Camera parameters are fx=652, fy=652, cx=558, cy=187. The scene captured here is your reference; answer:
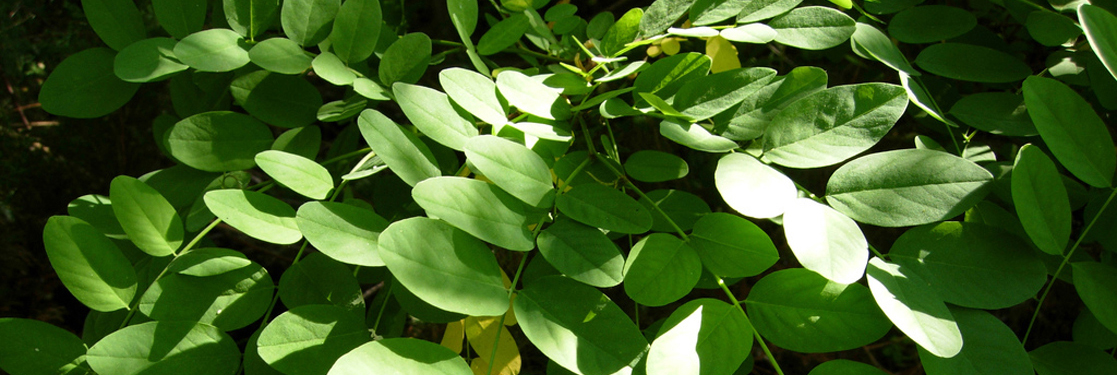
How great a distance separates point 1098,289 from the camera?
0.47m

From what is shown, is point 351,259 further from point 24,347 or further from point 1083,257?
point 1083,257

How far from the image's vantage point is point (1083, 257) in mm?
560

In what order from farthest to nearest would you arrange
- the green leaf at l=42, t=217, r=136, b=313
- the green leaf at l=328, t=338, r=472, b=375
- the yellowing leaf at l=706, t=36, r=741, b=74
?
the yellowing leaf at l=706, t=36, r=741, b=74
the green leaf at l=42, t=217, r=136, b=313
the green leaf at l=328, t=338, r=472, b=375

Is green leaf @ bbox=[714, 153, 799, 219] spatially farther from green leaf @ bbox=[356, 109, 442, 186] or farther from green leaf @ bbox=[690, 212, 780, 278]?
green leaf @ bbox=[356, 109, 442, 186]

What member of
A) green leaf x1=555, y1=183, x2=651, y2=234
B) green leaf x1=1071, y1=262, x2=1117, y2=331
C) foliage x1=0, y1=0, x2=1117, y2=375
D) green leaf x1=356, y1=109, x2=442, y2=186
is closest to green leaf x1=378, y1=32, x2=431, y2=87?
foliage x1=0, y1=0, x2=1117, y2=375

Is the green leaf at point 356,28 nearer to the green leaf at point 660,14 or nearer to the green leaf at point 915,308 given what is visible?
the green leaf at point 660,14

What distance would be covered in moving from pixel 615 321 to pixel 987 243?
28 centimetres

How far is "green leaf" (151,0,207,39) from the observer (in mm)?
614

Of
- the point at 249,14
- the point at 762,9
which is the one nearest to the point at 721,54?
the point at 762,9

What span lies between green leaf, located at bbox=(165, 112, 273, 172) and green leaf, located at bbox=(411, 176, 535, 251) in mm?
282

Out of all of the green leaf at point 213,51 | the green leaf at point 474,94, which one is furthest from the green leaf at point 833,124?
the green leaf at point 213,51

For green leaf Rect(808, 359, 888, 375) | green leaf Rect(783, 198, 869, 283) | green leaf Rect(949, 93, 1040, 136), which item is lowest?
green leaf Rect(808, 359, 888, 375)

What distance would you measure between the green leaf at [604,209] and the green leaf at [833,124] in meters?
0.12

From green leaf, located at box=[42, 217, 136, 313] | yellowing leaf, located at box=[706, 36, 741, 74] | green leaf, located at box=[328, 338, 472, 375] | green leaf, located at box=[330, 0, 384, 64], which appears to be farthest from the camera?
yellowing leaf, located at box=[706, 36, 741, 74]
